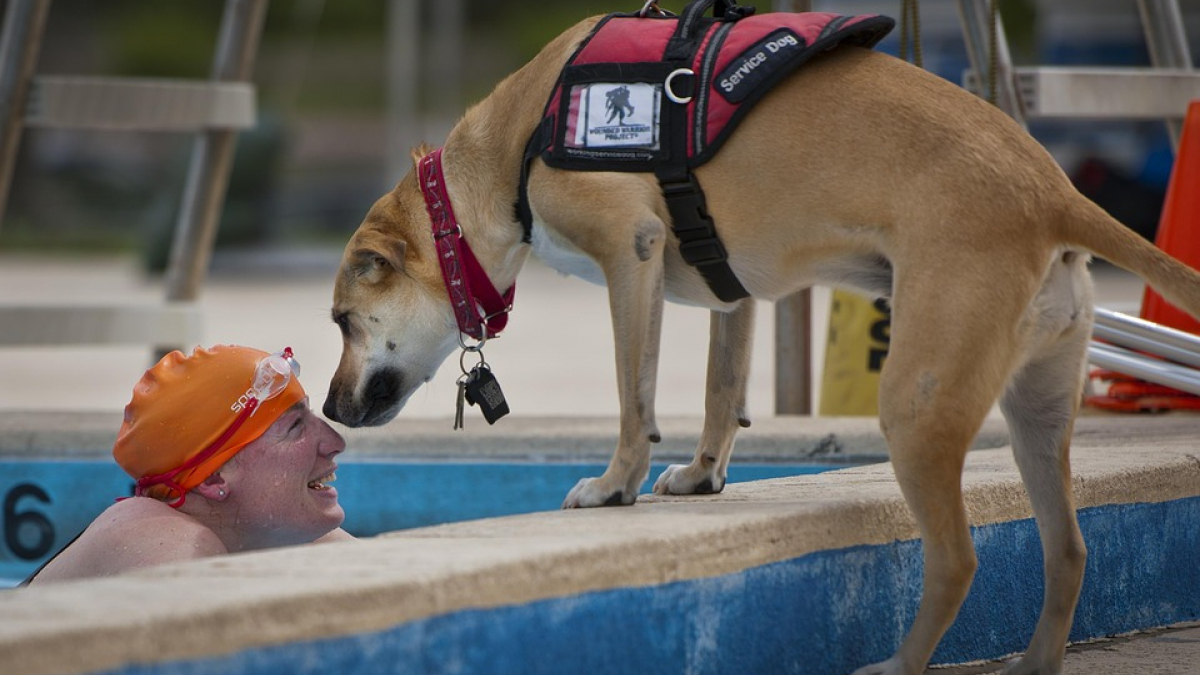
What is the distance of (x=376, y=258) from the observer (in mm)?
3758

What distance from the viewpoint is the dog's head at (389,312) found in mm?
3748

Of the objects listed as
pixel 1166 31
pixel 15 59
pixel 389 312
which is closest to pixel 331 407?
pixel 389 312

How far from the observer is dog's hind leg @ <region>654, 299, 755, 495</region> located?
3725 mm

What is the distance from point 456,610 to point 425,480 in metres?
3.24

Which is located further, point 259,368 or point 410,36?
point 410,36

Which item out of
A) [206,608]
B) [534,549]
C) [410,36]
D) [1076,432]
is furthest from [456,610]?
[410,36]

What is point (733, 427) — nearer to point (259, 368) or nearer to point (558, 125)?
point (558, 125)

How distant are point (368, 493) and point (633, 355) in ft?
8.15

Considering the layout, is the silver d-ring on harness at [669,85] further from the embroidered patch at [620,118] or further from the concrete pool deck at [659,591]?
the concrete pool deck at [659,591]

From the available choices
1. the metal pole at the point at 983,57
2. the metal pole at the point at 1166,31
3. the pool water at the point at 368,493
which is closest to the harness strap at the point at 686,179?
the pool water at the point at 368,493

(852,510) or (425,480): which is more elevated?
(852,510)

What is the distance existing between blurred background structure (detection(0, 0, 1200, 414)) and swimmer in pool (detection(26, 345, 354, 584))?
10.5 m

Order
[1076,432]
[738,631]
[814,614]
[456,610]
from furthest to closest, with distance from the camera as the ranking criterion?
1. [1076,432]
2. [814,614]
3. [738,631]
4. [456,610]

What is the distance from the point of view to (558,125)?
3488 mm
